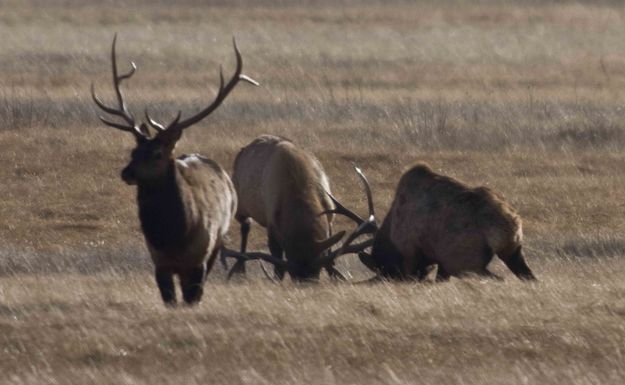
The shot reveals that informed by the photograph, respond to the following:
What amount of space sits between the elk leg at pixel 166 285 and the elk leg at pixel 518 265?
3.12m

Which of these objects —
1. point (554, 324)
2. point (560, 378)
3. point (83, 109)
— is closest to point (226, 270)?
point (554, 324)

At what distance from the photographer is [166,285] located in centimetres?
1241

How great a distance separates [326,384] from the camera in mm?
9883

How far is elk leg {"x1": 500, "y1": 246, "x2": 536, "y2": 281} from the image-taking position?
13898 millimetres

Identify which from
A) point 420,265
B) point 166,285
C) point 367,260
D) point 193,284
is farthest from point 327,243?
point 166,285

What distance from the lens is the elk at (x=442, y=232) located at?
45.2 ft

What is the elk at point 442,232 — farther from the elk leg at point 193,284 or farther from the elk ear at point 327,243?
the elk leg at point 193,284

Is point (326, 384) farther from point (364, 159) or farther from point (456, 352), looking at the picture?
point (364, 159)

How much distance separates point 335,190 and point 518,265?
675cm

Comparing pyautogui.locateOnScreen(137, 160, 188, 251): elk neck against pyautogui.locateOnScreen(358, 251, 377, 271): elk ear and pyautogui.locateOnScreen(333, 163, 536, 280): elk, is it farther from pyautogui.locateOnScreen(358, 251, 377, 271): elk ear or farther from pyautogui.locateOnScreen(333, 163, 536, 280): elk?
pyautogui.locateOnScreen(358, 251, 377, 271): elk ear

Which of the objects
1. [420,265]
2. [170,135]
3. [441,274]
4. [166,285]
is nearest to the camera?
[170,135]

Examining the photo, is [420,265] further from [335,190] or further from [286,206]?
[335,190]

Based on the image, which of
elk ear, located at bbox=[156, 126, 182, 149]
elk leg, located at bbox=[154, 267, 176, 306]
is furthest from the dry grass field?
elk ear, located at bbox=[156, 126, 182, 149]

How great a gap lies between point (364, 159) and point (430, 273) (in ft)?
22.0
